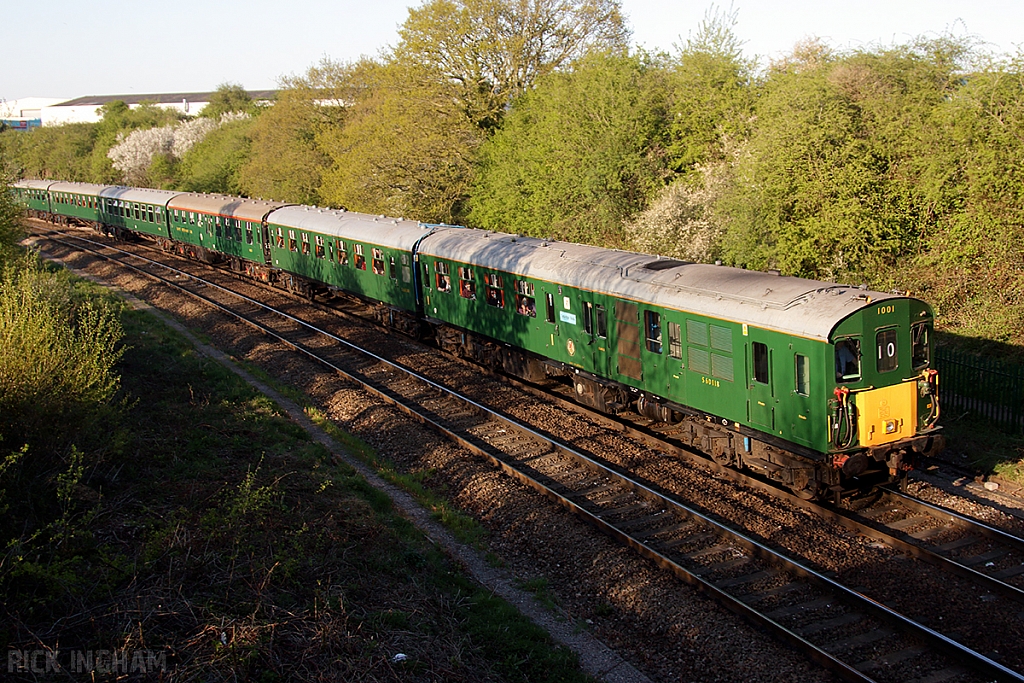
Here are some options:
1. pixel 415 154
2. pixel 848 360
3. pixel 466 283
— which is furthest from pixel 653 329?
pixel 415 154

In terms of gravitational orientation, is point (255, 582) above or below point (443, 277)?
below

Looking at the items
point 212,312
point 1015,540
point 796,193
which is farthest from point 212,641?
point 212,312

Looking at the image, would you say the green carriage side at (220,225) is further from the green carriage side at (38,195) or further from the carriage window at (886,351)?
the green carriage side at (38,195)

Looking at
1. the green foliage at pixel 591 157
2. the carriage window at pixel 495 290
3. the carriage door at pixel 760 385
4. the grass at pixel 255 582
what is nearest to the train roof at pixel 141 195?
the green foliage at pixel 591 157

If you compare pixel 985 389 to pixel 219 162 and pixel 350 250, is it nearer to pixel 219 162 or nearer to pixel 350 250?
pixel 350 250

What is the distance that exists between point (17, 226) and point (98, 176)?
7720 cm

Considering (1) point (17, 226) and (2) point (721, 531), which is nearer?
(2) point (721, 531)

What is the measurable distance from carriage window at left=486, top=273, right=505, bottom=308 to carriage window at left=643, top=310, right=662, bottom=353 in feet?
17.8

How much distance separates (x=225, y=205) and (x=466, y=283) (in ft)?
71.7

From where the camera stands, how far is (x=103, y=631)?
757cm

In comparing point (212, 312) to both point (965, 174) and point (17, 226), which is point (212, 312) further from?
point (965, 174)

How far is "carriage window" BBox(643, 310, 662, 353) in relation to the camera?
46.7 ft

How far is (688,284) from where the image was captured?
13.8 m

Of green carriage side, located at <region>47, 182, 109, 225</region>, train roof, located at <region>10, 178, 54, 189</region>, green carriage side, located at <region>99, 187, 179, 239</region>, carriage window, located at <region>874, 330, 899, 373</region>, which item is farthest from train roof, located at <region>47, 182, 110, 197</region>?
carriage window, located at <region>874, 330, 899, 373</region>
